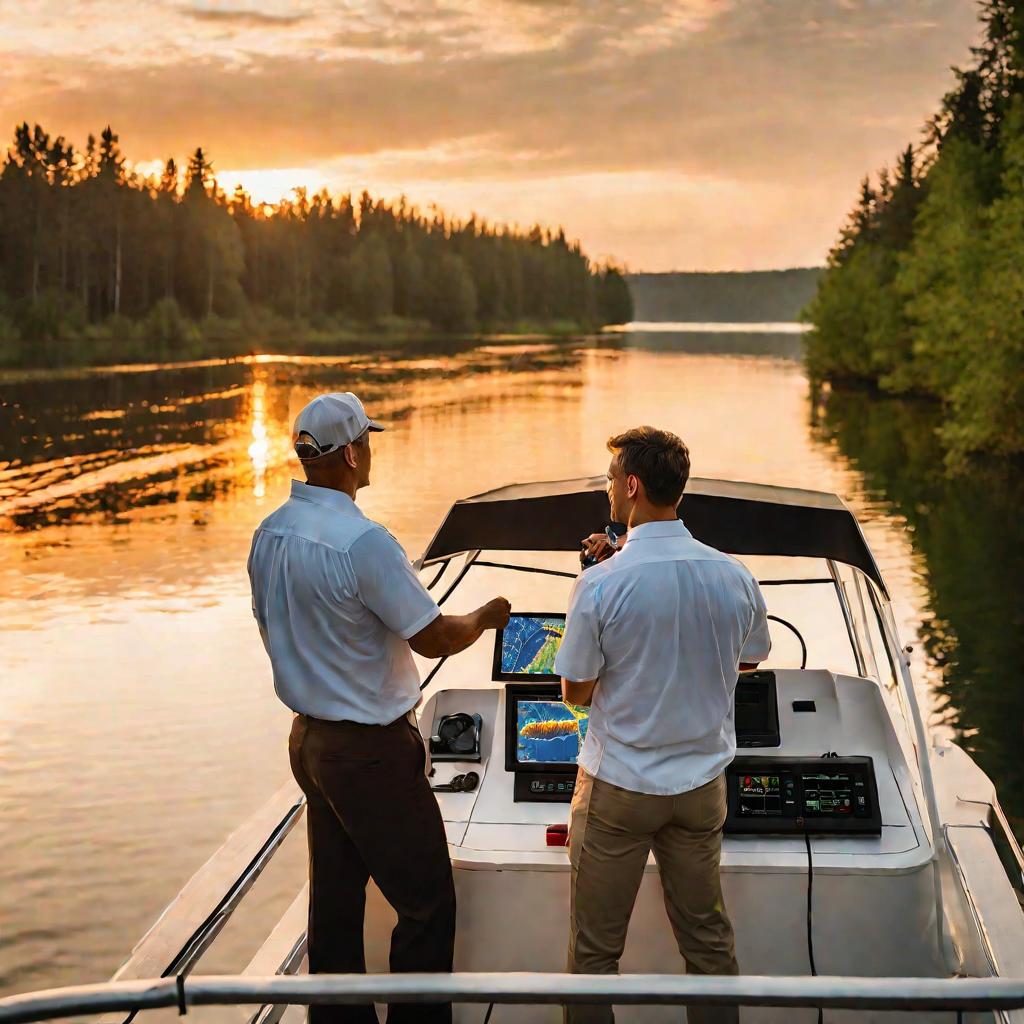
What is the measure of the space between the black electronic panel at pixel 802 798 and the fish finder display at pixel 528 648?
3.02 ft

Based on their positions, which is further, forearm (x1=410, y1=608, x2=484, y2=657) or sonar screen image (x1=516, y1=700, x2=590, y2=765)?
sonar screen image (x1=516, y1=700, x2=590, y2=765)

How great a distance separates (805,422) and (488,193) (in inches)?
5295

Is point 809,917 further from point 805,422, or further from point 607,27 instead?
point 607,27

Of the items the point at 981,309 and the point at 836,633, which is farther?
the point at 981,309

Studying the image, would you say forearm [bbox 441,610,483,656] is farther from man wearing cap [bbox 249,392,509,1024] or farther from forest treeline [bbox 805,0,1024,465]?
forest treeline [bbox 805,0,1024,465]

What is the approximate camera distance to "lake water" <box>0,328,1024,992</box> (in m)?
7.82

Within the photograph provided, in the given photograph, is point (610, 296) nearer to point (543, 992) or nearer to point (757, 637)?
point (757, 637)

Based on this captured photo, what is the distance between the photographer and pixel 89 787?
8.95 m

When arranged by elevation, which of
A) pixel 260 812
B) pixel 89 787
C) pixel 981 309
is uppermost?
pixel 981 309

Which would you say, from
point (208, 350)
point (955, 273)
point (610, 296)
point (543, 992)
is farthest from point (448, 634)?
point (610, 296)

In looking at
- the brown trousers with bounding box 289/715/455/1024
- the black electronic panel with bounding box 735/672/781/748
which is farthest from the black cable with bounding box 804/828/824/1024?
the brown trousers with bounding box 289/715/455/1024

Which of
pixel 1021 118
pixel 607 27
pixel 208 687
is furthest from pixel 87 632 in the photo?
pixel 607 27

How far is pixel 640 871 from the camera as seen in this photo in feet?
11.6

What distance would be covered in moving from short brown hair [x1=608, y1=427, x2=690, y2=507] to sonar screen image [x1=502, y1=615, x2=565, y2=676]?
1717 mm
